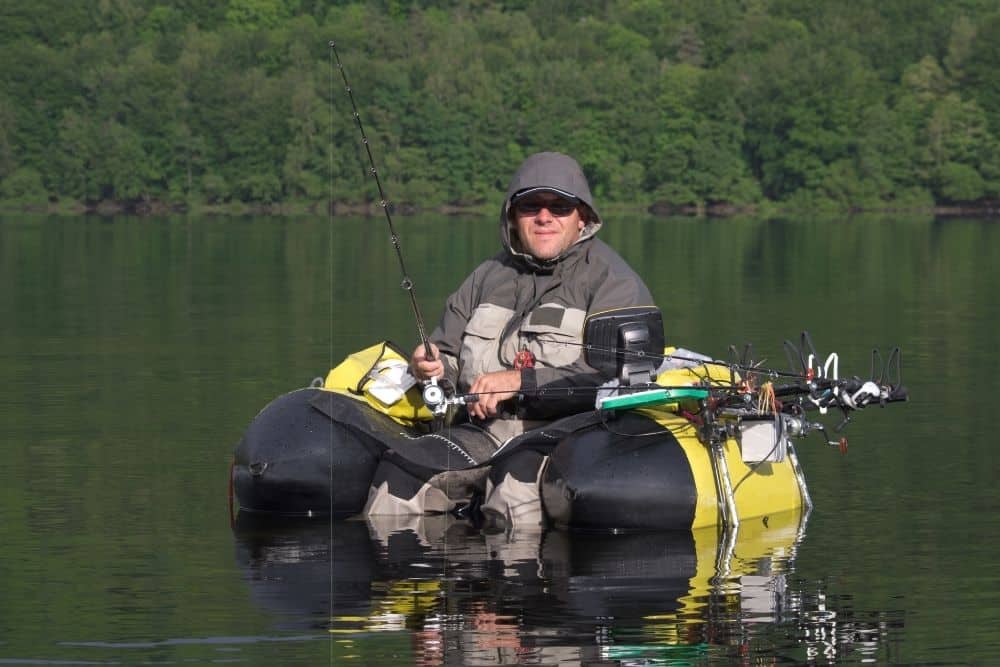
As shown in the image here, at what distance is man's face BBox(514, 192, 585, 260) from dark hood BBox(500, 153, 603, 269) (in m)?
0.04

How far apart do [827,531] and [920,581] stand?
144cm

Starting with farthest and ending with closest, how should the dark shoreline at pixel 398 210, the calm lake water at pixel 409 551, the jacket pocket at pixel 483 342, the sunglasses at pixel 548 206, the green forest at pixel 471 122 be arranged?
the green forest at pixel 471 122 < the dark shoreline at pixel 398 210 < the sunglasses at pixel 548 206 < the jacket pocket at pixel 483 342 < the calm lake water at pixel 409 551

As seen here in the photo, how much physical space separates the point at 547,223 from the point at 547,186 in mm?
208

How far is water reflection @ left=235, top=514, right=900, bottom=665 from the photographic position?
9.43 m

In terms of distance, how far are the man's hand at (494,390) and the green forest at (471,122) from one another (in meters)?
94.5

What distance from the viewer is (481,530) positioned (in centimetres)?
1219

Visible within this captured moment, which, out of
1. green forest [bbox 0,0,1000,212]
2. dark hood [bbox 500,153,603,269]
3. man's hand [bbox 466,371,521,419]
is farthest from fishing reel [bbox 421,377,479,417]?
green forest [bbox 0,0,1000,212]

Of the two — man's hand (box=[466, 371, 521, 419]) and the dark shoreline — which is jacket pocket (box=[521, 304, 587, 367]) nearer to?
man's hand (box=[466, 371, 521, 419])

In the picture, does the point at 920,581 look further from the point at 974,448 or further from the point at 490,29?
the point at 490,29

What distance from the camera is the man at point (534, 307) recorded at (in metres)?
12.4

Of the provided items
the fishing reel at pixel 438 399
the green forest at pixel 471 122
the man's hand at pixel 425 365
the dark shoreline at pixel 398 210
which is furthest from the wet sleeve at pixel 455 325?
the dark shoreline at pixel 398 210

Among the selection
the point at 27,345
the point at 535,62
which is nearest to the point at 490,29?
the point at 535,62

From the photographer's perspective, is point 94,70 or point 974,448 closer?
point 974,448

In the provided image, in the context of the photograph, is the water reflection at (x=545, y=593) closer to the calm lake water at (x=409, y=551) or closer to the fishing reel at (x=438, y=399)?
the calm lake water at (x=409, y=551)
